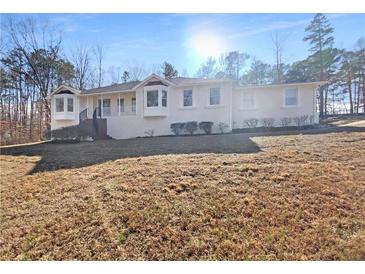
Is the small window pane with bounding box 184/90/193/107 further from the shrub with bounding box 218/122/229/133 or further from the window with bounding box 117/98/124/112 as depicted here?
the window with bounding box 117/98/124/112

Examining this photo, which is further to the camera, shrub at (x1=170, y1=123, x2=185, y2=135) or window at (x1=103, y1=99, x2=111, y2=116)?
window at (x1=103, y1=99, x2=111, y2=116)

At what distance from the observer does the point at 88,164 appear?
7168mm

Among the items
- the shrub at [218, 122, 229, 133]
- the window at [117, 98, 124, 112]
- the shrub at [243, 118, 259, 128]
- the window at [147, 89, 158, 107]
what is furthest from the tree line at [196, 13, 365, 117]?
the window at [117, 98, 124, 112]

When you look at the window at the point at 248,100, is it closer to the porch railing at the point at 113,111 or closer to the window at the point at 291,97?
the window at the point at 291,97

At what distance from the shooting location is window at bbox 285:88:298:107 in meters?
13.9

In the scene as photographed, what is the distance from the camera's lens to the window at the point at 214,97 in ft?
44.6

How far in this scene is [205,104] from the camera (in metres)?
13.7

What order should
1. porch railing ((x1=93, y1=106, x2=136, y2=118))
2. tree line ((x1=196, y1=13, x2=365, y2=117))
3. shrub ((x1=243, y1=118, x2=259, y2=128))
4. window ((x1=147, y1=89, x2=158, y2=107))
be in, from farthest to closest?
porch railing ((x1=93, y1=106, x2=136, y2=118))
tree line ((x1=196, y1=13, x2=365, y2=117))
window ((x1=147, y1=89, x2=158, y2=107))
shrub ((x1=243, y1=118, x2=259, y2=128))

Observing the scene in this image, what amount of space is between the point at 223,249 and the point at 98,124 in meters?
12.6

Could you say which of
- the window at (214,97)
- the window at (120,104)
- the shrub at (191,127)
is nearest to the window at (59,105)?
the window at (120,104)

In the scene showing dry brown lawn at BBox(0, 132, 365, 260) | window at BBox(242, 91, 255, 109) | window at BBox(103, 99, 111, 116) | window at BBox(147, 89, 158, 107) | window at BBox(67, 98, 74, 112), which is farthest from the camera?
window at BBox(67, 98, 74, 112)
